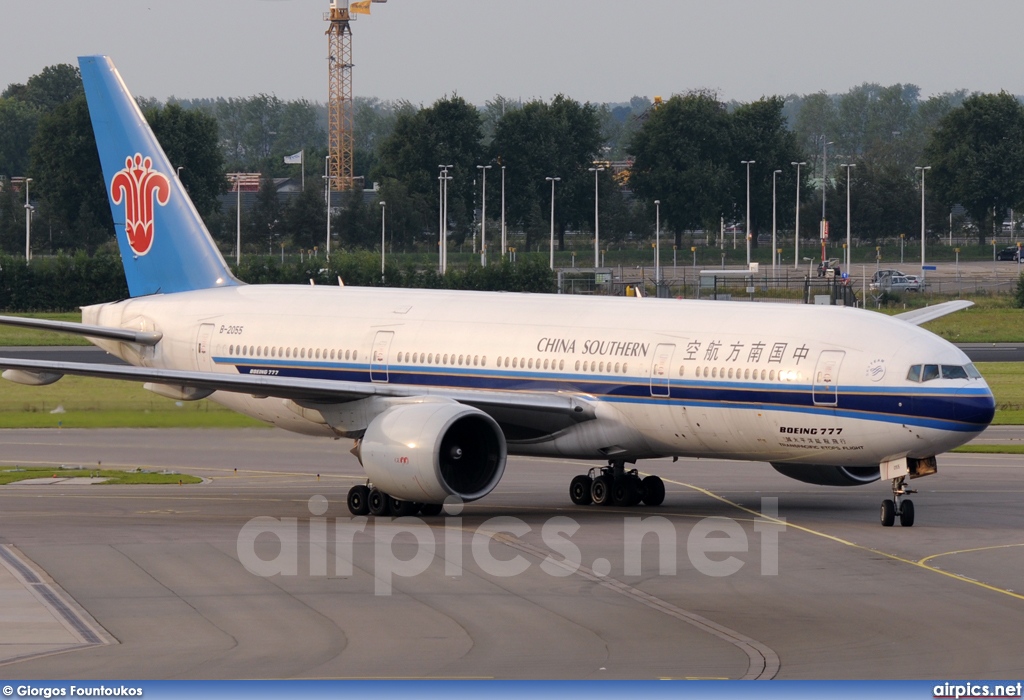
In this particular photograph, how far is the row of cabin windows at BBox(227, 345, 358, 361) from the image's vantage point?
3491cm

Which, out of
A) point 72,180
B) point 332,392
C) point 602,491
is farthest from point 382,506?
point 72,180

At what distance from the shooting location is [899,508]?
2952cm

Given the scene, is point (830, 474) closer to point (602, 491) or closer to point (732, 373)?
point (732, 373)

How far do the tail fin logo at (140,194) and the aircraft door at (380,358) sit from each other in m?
9.22

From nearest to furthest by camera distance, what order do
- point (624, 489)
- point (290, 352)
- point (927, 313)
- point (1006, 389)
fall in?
point (624, 489) < point (290, 352) < point (927, 313) < point (1006, 389)

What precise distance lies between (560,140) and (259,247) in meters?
32.0

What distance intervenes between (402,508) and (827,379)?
9.32 metres

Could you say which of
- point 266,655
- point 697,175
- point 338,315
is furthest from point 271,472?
point 697,175

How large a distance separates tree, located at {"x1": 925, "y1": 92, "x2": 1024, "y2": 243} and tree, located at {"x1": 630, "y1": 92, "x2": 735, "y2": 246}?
22.0 meters

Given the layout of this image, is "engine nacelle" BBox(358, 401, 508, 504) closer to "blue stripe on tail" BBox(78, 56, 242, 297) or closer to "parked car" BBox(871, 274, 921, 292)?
"blue stripe on tail" BBox(78, 56, 242, 297)

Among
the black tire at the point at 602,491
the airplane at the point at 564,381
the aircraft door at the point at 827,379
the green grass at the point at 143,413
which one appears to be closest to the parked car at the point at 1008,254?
the airplane at the point at 564,381

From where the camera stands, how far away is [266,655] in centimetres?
1834

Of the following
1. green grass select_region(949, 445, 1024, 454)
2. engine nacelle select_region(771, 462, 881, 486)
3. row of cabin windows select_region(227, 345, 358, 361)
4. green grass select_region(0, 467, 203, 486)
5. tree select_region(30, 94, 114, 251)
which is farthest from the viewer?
tree select_region(30, 94, 114, 251)

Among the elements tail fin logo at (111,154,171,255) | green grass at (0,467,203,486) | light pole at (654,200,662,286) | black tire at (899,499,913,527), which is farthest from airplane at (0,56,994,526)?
light pole at (654,200,662,286)
